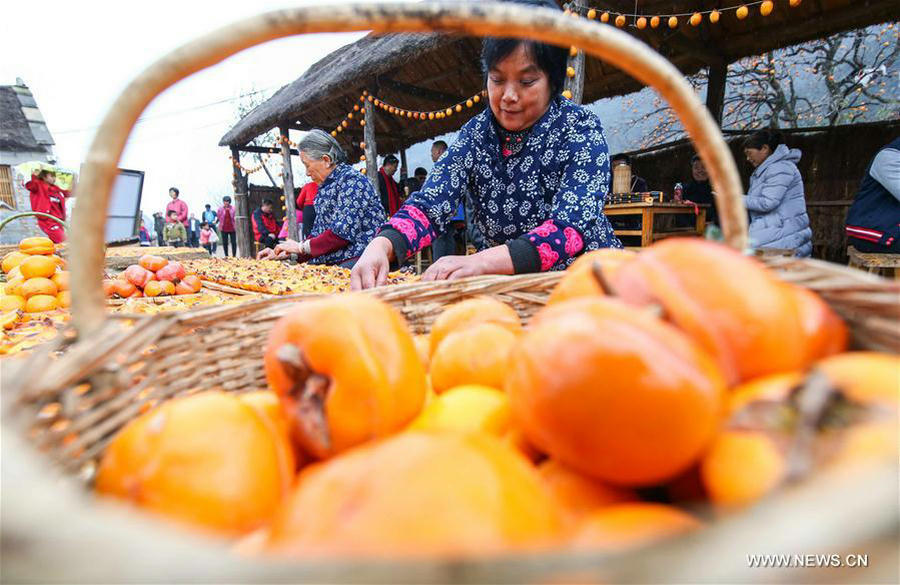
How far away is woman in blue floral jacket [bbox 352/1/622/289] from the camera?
72.8 inches

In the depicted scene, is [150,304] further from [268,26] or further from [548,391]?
[548,391]

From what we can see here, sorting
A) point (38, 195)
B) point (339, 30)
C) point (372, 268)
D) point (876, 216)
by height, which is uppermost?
point (38, 195)

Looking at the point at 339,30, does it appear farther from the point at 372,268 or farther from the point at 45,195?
the point at 45,195

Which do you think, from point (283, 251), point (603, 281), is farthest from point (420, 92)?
point (603, 281)

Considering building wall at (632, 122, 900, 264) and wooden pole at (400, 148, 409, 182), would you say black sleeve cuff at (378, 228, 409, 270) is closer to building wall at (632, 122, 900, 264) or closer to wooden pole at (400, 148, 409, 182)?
building wall at (632, 122, 900, 264)

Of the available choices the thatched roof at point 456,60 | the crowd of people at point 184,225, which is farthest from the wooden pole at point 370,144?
the crowd of people at point 184,225

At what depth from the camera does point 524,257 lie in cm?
181

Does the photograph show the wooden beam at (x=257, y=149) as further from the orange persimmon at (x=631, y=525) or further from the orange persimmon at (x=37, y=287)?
the orange persimmon at (x=631, y=525)

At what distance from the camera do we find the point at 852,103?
28.6ft

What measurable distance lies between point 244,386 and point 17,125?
744 inches

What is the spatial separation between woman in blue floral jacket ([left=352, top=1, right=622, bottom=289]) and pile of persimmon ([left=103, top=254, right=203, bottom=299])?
1.61 metres

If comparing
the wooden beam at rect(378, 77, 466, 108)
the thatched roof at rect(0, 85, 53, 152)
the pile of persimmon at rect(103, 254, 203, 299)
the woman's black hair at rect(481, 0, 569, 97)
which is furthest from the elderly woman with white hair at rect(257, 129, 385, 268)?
the thatched roof at rect(0, 85, 53, 152)

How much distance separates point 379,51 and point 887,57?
28.8 ft

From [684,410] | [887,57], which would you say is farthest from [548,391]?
[887,57]
